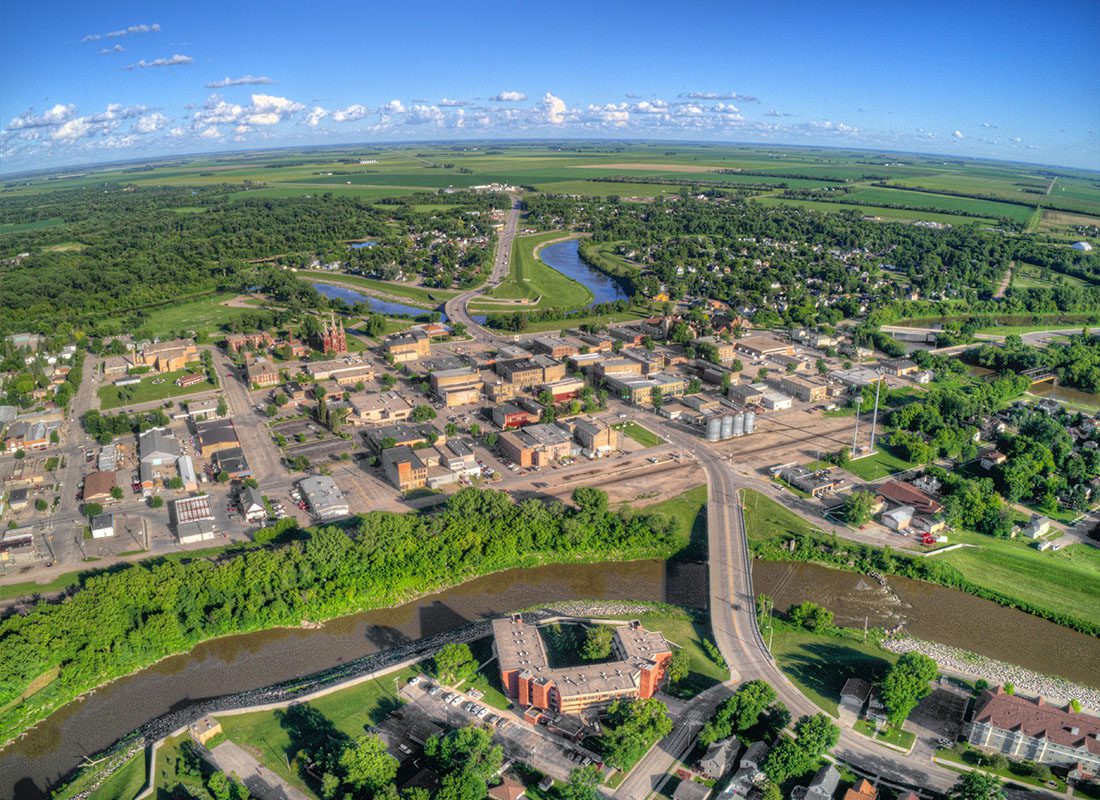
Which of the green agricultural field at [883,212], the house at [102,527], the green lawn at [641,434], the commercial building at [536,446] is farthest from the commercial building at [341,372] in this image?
the green agricultural field at [883,212]

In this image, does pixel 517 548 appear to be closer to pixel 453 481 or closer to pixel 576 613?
pixel 576 613

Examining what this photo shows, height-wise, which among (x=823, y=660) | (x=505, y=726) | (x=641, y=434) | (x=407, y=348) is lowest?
(x=823, y=660)

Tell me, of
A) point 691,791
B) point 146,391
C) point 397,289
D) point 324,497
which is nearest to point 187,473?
point 324,497

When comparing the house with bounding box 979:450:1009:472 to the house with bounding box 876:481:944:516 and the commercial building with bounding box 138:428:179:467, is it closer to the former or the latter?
the house with bounding box 876:481:944:516

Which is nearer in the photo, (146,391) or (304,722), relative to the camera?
(304,722)

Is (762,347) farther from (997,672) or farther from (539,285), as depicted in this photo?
(997,672)

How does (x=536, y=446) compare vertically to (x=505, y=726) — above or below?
above
